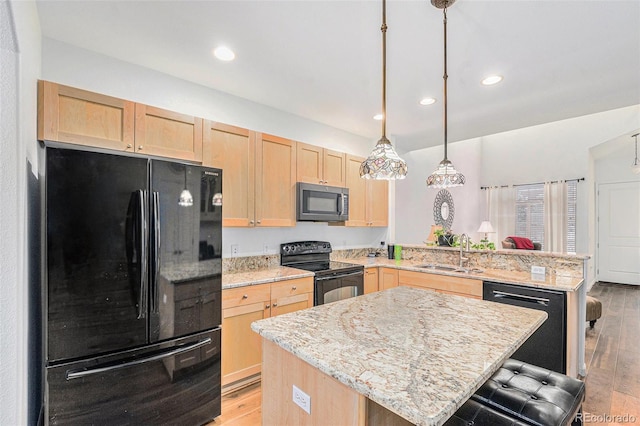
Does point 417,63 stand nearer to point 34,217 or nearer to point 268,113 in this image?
point 268,113

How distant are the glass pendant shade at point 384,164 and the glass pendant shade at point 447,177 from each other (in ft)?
1.84

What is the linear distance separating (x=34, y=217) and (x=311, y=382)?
182cm

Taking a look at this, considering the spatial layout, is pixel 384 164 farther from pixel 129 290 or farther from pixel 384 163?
pixel 129 290

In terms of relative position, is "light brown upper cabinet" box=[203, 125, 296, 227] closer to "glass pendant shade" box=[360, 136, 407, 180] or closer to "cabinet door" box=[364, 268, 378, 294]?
"cabinet door" box=[364, 268, 378, 294]

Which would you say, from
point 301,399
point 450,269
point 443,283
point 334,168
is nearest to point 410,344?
point 301,399

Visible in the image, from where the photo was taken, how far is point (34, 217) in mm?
1785

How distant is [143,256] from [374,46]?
6.80 ft

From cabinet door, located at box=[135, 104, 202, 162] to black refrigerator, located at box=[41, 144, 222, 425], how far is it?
1.68 ft

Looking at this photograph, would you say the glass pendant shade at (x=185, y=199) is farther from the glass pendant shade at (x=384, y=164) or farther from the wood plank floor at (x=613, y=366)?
the wood plank floor at (x=613, y=366)

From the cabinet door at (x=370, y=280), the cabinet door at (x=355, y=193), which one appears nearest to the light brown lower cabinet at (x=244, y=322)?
the cabinet door at (x=370, y=280)

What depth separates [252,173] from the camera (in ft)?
9.81

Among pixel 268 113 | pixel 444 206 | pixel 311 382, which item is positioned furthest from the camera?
pixel 444 206

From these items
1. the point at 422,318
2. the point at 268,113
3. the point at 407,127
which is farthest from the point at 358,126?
the point at 422,318

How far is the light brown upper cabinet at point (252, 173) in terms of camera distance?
2.78 m
